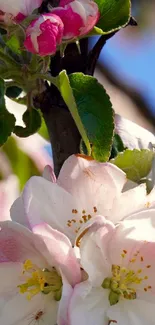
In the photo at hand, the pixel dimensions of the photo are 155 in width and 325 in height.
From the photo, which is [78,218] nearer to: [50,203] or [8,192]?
[50,203]

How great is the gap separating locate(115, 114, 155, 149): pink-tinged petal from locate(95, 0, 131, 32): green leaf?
0.50 ft

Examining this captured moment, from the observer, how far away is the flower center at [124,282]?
0.68 meters

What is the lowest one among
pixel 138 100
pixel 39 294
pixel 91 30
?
pixel 138 100

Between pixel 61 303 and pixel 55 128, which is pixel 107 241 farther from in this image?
pixel 55 128

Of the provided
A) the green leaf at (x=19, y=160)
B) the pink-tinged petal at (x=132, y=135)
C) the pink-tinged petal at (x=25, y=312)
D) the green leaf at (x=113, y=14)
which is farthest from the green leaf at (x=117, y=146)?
the green leaf at (x=19, y=160)

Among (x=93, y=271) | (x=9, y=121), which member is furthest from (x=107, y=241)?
(x=9, y=121)

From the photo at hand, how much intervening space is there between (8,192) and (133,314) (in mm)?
503

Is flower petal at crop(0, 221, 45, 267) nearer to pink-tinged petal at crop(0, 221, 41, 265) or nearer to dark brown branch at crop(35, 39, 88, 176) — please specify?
pink-tinged petal at crop(0, 221, 41, 265)

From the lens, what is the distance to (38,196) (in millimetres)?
698

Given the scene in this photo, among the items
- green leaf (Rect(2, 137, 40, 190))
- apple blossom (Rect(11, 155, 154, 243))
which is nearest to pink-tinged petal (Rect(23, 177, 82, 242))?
apple blossom (Rect(11, 155, 154, 243))

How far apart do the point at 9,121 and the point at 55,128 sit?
6 centimetres

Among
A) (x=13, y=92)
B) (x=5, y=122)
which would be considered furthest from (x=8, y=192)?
(x=5, y=122)

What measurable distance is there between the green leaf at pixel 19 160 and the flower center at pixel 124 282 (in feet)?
2.10

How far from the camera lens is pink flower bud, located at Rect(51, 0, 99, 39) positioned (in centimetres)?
73
